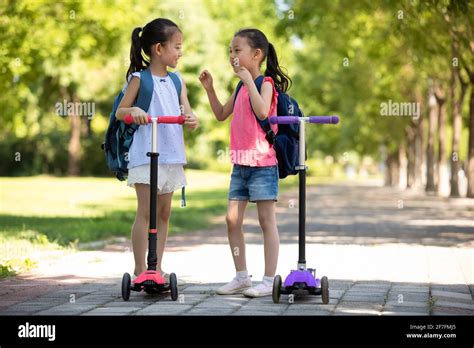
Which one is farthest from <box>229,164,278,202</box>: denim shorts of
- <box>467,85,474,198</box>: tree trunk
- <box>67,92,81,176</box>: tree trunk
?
<box>67,92,81,176</box>: tree trunk

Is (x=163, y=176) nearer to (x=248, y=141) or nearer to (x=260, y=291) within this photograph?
(x=248, y=141)

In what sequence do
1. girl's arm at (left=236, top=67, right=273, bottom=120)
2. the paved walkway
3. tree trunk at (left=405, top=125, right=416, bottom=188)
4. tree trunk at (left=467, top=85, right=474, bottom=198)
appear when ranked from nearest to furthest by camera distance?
the paved walkway
girl's arm at (left=236, top=67, right=273, bottom=120)
tree trunk at (left=467, top=85, right=474, bottom=198)
tree trunk at (left=405, top=125, right=416, bottom=188)

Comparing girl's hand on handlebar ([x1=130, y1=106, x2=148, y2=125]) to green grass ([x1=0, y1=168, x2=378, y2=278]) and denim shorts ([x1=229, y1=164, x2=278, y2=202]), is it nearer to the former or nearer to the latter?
denim shorts ([x1=229, y1=164, x2=278, y2=202])

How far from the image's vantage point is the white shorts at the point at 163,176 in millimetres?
7535

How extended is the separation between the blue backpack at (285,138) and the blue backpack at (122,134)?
82cm

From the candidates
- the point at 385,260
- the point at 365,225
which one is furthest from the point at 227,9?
the point at 385,260

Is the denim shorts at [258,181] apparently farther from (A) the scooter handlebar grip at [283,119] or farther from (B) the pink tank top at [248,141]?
(A) the scooter handlebar grip at [283,119]

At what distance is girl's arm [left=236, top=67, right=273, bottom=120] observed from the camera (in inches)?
285

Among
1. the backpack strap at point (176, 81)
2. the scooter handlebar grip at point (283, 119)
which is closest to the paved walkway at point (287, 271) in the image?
the scooter handlebar grip at point (283, 119)

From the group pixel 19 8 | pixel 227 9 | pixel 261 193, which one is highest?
pixel 227 9

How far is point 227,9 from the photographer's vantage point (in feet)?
218
